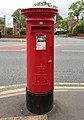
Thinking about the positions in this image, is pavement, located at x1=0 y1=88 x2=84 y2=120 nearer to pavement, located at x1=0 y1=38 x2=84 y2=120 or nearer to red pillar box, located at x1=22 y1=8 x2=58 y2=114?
pavement, located at x1=0 y1=38 x2=84 y2=120

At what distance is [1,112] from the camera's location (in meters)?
3.61

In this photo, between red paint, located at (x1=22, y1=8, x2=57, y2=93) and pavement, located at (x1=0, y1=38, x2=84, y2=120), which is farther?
pavement, located at (x1=0, y1=38, x2=84, y2=120)

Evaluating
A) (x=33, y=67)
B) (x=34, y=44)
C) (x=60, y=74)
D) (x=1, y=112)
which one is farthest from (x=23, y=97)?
(x=60, y=74)

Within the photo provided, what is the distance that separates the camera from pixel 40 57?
11.2ft

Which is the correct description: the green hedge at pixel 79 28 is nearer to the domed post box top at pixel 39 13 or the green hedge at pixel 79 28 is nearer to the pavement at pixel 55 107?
the pavement at pixel 55 107

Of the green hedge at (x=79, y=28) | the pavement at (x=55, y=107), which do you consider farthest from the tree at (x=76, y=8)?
the pavement at (x=55, y=107)

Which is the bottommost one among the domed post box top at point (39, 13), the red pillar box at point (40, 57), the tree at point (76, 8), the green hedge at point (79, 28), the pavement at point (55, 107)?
the pavement at point (55, 107)

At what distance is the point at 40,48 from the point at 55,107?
105 cm

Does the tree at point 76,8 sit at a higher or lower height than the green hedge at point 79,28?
higher

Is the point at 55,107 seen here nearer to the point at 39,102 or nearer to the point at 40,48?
the point at 39,102

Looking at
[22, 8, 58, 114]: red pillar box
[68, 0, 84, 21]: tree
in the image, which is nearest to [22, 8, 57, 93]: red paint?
[22, 8, 58, 114]: red pillar box

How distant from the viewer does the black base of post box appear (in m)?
3.55

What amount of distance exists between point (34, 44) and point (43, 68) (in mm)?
384

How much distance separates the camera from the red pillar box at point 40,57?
3.32 m
